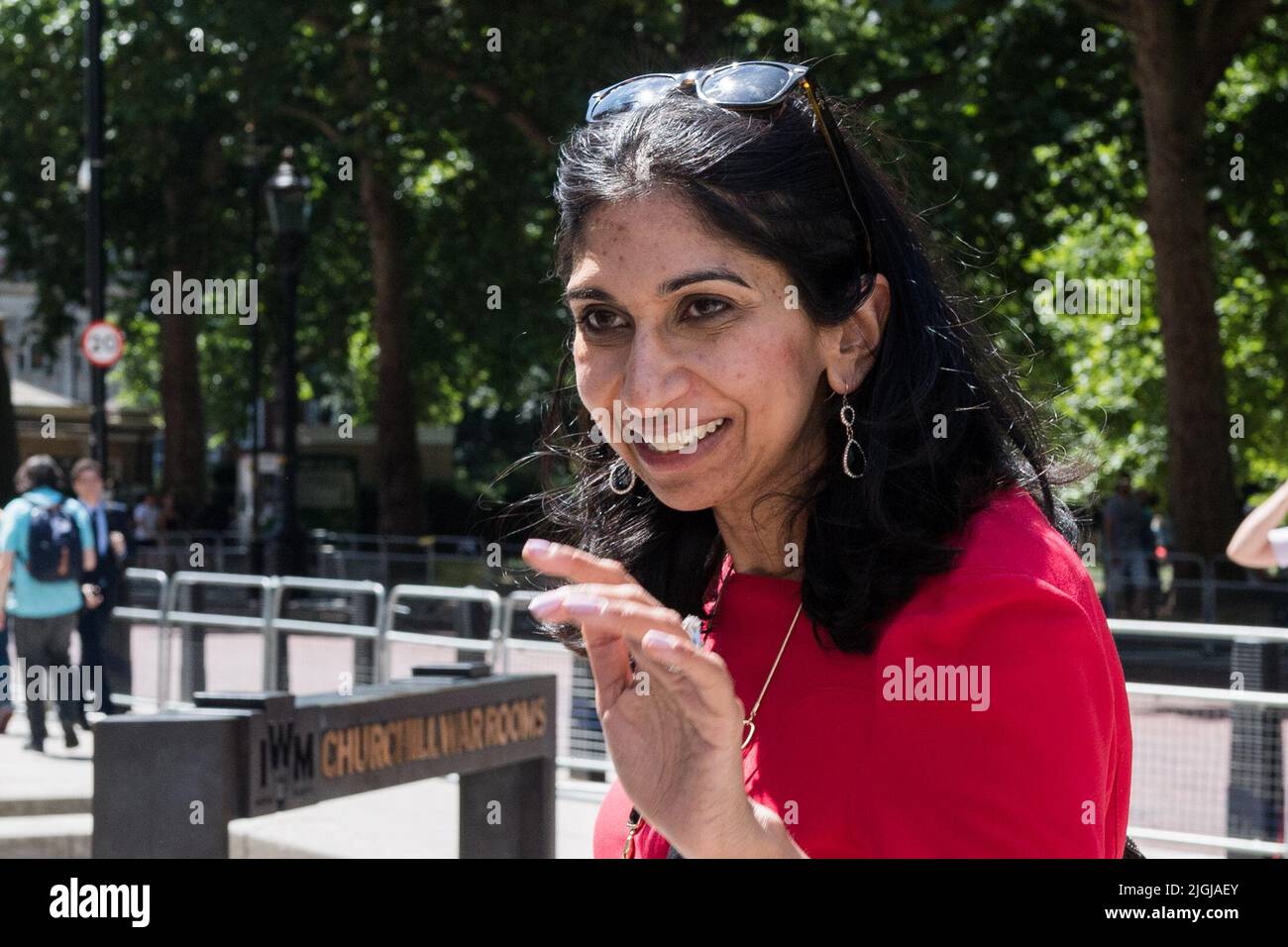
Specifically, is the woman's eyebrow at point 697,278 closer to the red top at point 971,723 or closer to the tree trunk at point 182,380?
the red top at point 971,723

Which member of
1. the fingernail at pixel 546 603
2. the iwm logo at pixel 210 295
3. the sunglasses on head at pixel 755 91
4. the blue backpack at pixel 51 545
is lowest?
the blue backpack at pixel 51 545

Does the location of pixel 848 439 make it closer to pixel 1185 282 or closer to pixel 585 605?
pixel 585 605

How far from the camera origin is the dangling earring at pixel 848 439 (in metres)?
1.72

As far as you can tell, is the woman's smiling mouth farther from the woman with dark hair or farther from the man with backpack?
the man with backpack

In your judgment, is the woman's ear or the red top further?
the woman's ear

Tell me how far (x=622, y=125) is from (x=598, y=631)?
58cm

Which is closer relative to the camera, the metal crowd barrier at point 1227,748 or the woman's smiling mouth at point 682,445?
the woman's smiling mouth at point 682,445

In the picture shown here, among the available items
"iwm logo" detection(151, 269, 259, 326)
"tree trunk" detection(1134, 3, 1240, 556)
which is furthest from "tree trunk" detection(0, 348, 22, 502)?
"tree trunk" detection(1134, 3, 1240, 556)

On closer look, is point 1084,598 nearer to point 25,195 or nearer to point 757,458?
point 757,458

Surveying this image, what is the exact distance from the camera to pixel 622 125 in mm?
1779

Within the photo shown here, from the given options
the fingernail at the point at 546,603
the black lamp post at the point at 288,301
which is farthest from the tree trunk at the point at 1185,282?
the fingernail at the point at 546,603

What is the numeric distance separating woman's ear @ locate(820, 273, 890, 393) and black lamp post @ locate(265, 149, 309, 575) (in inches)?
648

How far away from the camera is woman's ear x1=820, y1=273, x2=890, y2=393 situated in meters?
1.74

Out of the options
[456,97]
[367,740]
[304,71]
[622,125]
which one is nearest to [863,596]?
[622,125]
